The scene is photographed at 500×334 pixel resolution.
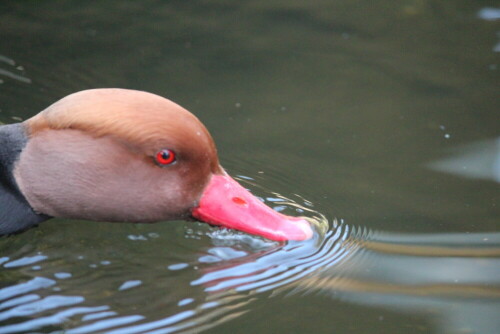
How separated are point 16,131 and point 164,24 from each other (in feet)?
8.49

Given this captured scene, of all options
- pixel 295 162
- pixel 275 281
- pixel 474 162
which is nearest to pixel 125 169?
pixel 275 281

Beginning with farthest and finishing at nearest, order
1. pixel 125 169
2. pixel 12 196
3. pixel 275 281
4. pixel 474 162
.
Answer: pixel 474 162, pixel 12 196, pixel 125 169, pixel 275 281

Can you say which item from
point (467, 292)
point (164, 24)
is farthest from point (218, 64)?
point (467, 292)

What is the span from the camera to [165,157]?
153 inches

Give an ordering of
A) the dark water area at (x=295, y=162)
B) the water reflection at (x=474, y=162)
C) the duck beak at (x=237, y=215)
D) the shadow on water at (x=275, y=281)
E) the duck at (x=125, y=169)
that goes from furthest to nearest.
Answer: the water reflection at (x=474, y=162), the duck beak at (x=237, y=215), the duck at (x=125, y=169), the dark water area at (x=295, y=162), the shadow on water at (x=275, y=281)

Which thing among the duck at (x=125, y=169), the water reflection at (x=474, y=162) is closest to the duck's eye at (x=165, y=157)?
the duck at (x=125, y=169)

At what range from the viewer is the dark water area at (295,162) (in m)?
3.64

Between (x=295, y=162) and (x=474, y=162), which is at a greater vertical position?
(x=474, y=162)

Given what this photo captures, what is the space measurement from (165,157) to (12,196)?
0.92m

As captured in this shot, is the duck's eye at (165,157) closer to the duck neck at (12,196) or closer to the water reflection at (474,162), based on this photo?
the duck neck at (12,196)

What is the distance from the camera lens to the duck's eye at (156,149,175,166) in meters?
3.88

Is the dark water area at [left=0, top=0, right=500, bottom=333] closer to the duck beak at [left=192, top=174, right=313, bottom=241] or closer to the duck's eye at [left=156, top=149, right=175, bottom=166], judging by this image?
the duck beak at [left=192, top=174, right=313, bottom=241]

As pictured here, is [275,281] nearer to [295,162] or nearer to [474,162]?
[295,162]

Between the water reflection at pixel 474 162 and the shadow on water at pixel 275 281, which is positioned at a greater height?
the water reflection at pixel 474 162
